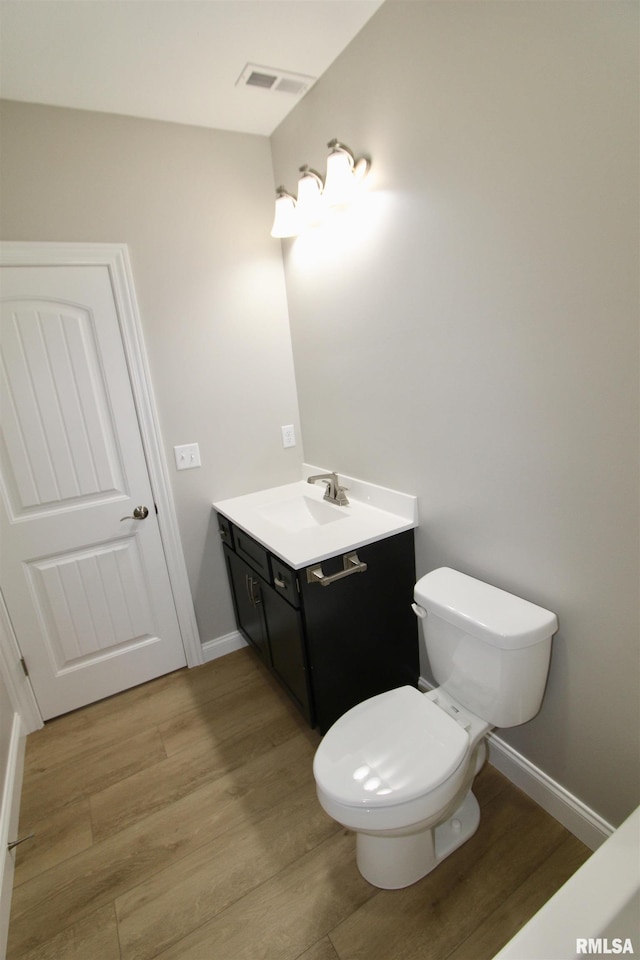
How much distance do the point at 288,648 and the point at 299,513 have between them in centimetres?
68

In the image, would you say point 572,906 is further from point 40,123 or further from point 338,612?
point 40,123

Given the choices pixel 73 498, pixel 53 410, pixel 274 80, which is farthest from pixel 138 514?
pixel 274 80

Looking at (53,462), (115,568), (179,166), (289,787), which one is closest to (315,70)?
(179,166)

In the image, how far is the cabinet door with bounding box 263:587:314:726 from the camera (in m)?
1.63

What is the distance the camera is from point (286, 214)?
6.19 feet

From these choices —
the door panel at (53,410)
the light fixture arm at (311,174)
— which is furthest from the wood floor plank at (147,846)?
the light fixture arm at (311,174)

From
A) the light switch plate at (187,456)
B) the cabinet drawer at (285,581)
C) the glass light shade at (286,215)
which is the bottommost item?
the cabinet drawer at (285,581)

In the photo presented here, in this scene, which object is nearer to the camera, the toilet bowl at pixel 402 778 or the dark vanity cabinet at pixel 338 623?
the toilet bowl at pixel 402 778

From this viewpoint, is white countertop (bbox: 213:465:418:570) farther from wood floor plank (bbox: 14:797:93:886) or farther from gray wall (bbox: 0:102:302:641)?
wood floor plank (bbox: 14:797:93:886)

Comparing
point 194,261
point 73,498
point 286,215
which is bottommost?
point 73,498

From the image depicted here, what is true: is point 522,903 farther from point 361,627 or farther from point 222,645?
point 222,645

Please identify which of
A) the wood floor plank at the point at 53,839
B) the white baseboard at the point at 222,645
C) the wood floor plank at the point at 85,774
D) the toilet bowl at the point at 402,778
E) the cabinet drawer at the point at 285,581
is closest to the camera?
the toilet bowl at the point at 402,778

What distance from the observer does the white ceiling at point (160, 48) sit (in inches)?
51.6

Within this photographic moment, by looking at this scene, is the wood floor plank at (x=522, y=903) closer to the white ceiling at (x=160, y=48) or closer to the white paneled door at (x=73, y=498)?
the white paneled door at (x=73, y=498)
